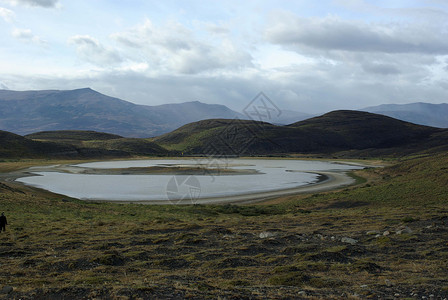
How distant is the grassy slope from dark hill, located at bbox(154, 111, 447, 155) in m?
120

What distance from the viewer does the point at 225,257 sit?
12.9m

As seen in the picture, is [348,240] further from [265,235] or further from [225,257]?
[225,257]

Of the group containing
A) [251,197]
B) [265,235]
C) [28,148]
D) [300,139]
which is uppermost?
[300,139]

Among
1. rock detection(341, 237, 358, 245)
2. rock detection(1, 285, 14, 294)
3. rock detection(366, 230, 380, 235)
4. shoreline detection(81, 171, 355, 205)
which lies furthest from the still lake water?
rock detection(1, 285, 14, 294)

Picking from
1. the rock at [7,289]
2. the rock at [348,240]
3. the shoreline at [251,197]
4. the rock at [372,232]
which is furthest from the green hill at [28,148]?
the rock at [7,289]

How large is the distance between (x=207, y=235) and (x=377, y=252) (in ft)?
24.2

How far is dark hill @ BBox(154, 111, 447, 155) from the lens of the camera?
154625 millimetres

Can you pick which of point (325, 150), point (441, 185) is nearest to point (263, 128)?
point (325, 150)

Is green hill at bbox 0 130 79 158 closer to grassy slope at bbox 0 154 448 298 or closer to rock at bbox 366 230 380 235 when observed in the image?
grassy slope at bbox 0 154 448 298

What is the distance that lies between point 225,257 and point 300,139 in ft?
533

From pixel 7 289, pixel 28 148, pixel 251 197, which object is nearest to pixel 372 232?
pixel 7 289

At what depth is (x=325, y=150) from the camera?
531ft

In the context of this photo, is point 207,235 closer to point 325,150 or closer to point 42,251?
point 42,251

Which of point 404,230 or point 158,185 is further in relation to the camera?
point 158,185
